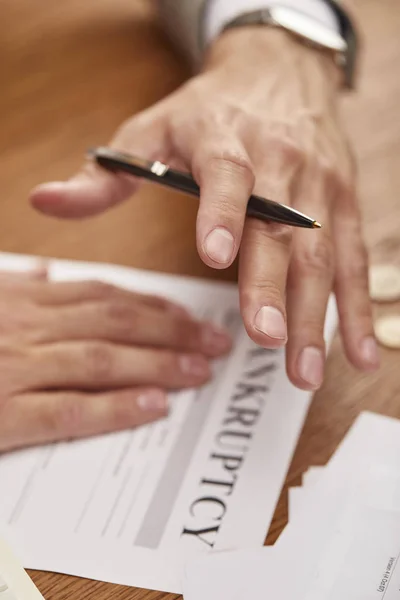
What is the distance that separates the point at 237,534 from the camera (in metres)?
0.59

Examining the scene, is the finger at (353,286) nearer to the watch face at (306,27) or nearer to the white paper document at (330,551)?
the white paper document at (330,551)

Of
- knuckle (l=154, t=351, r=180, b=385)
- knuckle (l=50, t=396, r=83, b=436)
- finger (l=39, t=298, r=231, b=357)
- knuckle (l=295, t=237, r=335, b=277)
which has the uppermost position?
knuckle (l=295, t=237, r=335, b=277)

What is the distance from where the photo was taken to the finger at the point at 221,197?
0.59 metres

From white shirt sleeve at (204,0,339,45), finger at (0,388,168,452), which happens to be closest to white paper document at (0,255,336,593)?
finger at (0,388,168,452)

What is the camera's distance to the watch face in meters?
0.96

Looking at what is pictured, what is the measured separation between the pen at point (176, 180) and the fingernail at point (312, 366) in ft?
0.36

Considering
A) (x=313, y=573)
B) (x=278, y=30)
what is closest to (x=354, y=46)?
(x=278, y=30)

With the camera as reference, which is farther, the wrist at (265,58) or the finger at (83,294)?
the wrist at (265,58)

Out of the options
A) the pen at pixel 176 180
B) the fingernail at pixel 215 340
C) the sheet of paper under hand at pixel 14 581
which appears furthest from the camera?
the fingernail at pixel 215 340

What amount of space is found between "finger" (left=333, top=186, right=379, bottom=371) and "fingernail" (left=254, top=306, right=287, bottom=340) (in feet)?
0.47

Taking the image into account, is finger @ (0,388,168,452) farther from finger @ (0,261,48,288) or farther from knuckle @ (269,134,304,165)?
knuckle @ (269,134,304,165)

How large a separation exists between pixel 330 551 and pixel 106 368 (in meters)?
0.28

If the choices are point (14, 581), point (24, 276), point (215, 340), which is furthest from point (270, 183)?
point (14, 581)

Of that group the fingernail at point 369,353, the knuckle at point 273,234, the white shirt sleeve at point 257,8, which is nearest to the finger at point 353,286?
the fingernail at point 369,353
